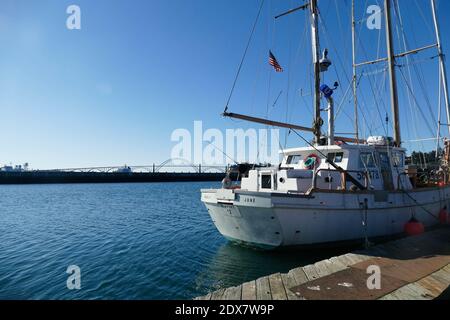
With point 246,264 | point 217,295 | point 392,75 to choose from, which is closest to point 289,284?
point 217,295

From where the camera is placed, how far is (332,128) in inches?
519

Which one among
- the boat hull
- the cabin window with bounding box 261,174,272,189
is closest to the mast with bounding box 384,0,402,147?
the boat hull

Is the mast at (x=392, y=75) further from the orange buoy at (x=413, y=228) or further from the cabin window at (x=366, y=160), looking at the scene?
the orange buoy at (x=413, y=228)

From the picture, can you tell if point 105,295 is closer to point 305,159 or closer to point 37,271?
point 37,271

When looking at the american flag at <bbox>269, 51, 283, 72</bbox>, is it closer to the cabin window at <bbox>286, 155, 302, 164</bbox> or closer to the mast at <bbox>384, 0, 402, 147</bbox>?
the cabin window at <bbox>286, 155, 302, 164</bbox>

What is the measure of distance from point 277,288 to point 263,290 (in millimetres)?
318

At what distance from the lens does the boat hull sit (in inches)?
392

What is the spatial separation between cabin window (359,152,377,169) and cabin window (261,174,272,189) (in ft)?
14.4

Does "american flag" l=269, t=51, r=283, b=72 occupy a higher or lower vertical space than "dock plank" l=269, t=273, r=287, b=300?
higher

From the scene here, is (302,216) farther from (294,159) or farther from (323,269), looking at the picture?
(294,159)

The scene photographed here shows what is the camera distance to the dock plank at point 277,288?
5.43m

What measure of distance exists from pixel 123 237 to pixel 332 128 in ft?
40.9
